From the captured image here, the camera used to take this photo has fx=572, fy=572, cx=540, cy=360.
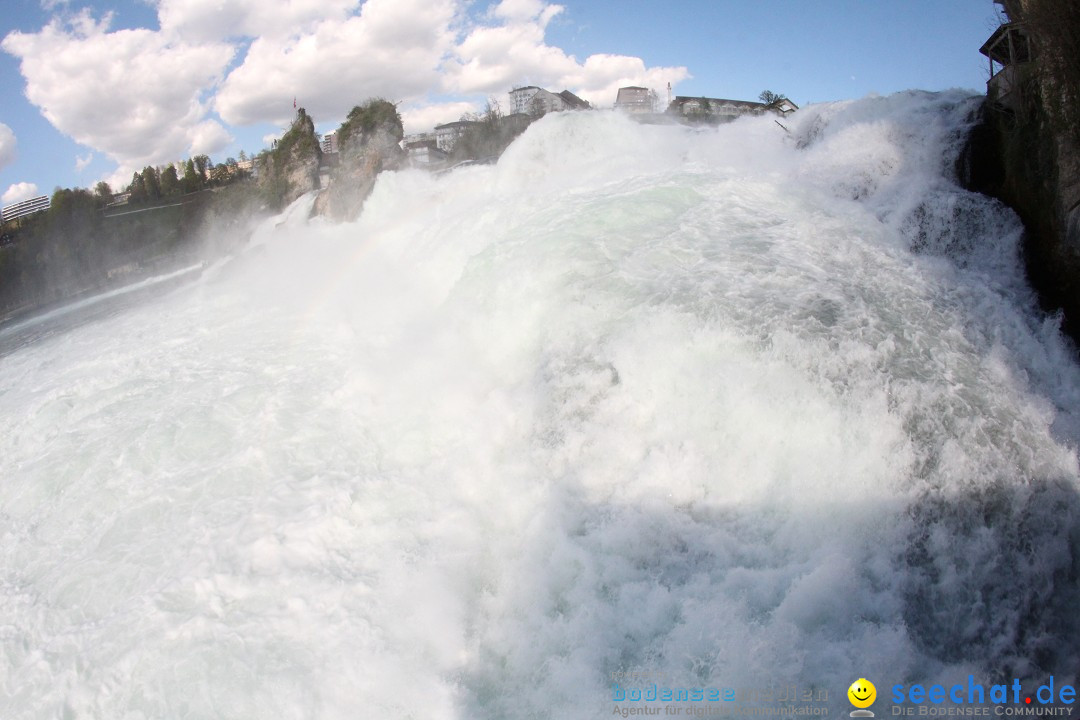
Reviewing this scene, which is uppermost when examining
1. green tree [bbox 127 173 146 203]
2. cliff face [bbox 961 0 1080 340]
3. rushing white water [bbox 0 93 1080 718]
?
green tree [bbox 127 173 146 203]

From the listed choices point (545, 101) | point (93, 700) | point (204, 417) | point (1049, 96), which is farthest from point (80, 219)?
point (1049, 96)

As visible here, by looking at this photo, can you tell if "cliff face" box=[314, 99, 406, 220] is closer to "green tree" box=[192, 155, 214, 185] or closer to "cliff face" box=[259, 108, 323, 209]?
"cliff face" box=[259, 108, 323, 209]

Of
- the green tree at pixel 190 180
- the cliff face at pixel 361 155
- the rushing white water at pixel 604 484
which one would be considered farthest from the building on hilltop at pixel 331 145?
the rushing white water at pixel 604 484

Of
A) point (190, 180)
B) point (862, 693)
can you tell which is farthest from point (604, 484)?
→ point (190, 180)

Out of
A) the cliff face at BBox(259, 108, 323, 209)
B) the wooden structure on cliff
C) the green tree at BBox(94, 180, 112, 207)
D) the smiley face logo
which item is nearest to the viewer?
the smiley face logo

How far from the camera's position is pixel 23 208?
5384 cm

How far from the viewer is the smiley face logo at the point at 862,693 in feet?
10.5

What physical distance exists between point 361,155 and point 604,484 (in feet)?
79.4

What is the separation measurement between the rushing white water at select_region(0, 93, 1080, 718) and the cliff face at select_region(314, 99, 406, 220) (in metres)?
16.2

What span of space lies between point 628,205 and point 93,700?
25.5 feet

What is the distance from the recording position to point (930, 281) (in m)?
6.29

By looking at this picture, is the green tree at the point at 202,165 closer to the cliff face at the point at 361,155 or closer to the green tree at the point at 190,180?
the green tree at the point at 190,180

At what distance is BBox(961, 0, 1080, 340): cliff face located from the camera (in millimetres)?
5812

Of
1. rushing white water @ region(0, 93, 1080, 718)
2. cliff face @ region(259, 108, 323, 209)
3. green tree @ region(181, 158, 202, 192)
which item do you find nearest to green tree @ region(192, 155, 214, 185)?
green tree @ region(181, 158, 202, 192)
